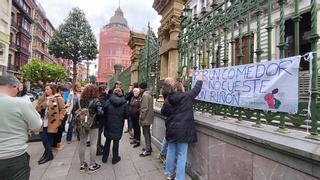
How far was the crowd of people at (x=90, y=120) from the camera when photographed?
2381 mm

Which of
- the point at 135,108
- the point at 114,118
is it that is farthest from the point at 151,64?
the point at 114,118

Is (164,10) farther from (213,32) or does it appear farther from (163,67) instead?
(213,32)

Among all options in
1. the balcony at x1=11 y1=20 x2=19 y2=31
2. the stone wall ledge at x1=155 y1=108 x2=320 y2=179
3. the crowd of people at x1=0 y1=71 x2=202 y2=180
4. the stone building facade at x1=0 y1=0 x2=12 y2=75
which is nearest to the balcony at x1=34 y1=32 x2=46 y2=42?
the balcony at x1=11 y1=20 x2=19 y2=31

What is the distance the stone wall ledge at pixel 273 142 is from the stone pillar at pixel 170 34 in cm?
247

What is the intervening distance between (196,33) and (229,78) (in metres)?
1.55

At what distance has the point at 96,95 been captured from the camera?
4941 mm

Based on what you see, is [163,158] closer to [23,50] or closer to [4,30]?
[4,30]

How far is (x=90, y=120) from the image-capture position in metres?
4.80

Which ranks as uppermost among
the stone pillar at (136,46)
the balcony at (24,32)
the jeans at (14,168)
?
the balcony at (24,32)

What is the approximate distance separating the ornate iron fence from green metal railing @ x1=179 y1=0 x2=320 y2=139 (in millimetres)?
2034

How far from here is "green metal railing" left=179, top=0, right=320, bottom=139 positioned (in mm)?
2268

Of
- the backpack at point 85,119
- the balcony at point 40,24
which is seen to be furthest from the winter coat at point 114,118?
the balcony at point 40,24

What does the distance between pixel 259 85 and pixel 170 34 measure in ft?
11.5

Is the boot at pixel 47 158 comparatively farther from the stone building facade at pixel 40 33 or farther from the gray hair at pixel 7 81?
the stone building facade at pixel 40 33
